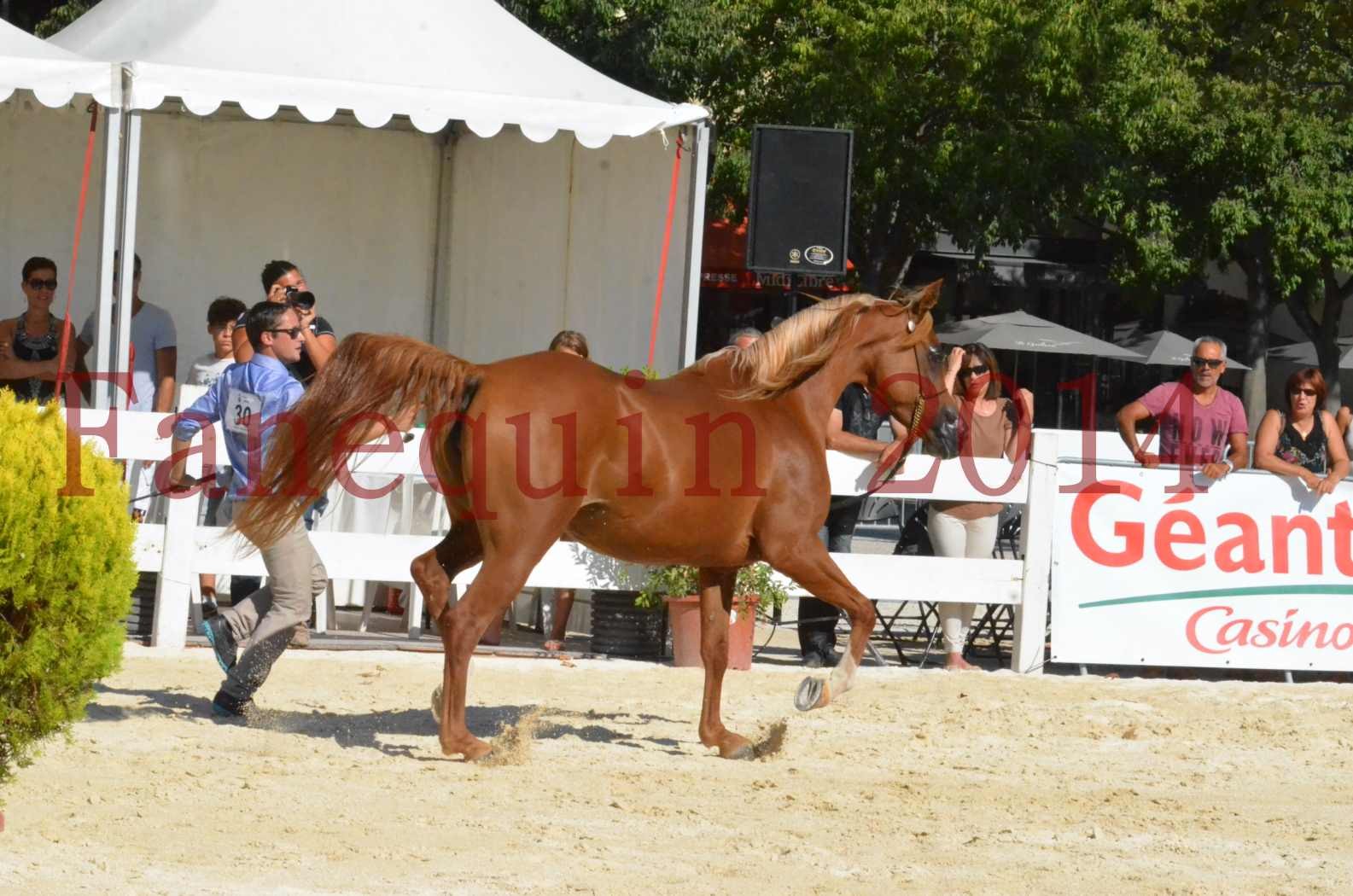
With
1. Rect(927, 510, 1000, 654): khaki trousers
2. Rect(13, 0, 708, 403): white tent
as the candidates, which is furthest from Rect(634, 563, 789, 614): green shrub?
Rect(13, 0, 708, 403): white tent

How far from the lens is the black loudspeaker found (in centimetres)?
1177

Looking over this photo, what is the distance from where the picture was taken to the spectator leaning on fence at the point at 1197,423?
9.95 meters

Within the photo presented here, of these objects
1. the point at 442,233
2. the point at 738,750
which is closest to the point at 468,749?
the point at 738,750

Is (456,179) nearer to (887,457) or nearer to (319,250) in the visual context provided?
(319,250)

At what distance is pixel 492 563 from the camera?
6469 mm

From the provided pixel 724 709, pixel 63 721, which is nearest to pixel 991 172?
pixel 724 709

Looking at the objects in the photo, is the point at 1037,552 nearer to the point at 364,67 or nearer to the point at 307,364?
the point at 307,364

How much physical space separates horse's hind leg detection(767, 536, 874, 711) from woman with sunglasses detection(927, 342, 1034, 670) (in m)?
3.03

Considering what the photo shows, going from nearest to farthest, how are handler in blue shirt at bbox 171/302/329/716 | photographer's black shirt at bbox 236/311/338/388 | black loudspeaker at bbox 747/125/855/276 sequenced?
handler in blue shirt at bbox 171/302/329/716
photographer's black shirt at bbox 236/311/338/388
black loudspeaker at bbox 747/125/855/276

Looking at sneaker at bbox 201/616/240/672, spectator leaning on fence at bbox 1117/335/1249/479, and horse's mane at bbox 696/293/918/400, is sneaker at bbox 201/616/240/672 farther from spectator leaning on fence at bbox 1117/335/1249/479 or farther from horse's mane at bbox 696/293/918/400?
spectator leaning on fence at bbox 1117/335/1249/479

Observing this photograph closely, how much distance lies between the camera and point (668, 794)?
617cm

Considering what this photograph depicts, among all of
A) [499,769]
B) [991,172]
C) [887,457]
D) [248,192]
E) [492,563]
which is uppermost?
[991,172]

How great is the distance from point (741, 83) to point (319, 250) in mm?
12033

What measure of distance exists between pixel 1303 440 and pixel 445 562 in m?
5.53
